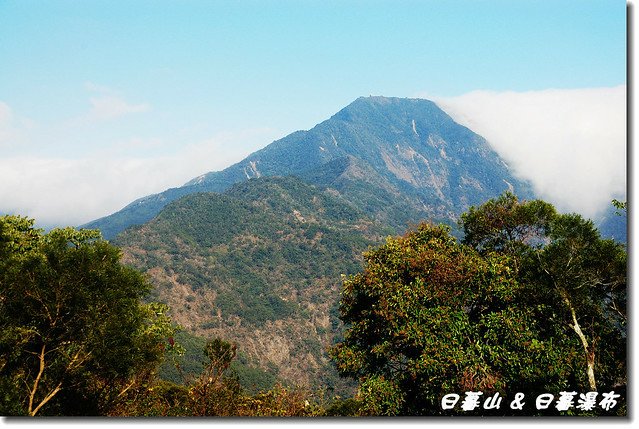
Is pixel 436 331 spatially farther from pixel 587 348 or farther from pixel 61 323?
pixel 61 323

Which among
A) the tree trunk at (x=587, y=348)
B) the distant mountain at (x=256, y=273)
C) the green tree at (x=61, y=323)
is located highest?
the green tree at (x=61, y=323)

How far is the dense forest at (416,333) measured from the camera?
30.6 feet

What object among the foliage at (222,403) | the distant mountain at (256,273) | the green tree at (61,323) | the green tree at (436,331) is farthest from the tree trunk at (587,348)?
the distant mountain at (256,273)

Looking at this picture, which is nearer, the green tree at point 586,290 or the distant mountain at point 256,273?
the green tree at point 586,290

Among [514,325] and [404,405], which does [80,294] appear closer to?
[404,405]

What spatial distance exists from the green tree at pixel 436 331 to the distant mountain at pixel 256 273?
9136cm

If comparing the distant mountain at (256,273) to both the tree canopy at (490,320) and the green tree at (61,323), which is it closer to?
the tree canopy at (490,320)

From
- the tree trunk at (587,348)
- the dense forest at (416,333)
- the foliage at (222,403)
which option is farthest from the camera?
the tree trunk at (587,348)

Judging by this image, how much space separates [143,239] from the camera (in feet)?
519

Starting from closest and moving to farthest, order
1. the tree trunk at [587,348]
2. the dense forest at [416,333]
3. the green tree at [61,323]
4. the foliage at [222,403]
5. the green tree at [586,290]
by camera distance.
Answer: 1. the green tree at [61,323]
2. the dense forest at [416,333]
3. the foliage at [222,403]
4. the tree trunk at [587,348]
5. the green tree at [586,290]

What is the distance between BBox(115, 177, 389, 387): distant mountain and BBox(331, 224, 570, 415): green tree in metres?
91.4

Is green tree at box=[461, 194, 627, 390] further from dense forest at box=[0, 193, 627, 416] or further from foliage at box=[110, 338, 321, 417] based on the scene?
foliage at box=[110, 338, 321, 417]

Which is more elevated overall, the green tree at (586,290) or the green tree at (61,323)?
the green tree at (61,323)

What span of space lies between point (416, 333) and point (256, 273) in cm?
15012
